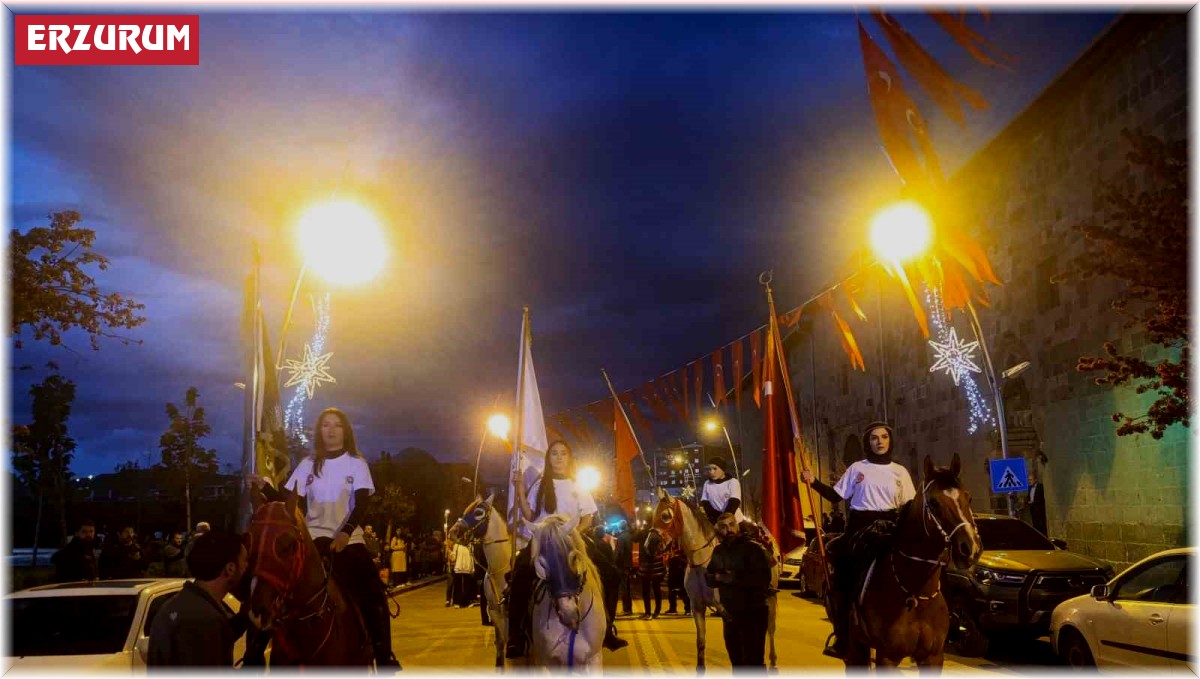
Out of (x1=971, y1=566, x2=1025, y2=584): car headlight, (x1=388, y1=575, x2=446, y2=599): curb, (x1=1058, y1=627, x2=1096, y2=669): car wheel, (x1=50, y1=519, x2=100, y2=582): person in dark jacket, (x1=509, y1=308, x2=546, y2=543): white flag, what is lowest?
(x1=388, y1=575, x2=446, y2=599): curb

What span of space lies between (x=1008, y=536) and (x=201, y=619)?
1330 centimetres

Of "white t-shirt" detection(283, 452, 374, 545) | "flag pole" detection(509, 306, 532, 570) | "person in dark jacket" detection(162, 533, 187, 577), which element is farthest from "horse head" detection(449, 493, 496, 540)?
"person in dark jacket" detection(162, 533, 187, 577)

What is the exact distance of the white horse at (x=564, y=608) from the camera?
7480 millimetres

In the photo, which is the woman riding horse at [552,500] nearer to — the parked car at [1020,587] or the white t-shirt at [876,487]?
the white t-shirt at [876,487]

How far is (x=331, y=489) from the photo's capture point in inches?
291

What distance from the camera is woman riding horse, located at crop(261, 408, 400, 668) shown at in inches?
Result: 278

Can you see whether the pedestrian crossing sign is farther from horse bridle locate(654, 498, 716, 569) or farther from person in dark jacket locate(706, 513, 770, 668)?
person in dark jacket locate(706, 513, 770, 668)

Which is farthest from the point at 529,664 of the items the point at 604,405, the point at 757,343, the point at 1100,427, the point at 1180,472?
the point at 604,405

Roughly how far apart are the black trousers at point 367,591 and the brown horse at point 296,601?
32 centimetres

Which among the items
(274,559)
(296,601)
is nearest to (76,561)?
(296,601)

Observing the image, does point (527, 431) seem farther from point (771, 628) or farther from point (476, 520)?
point (771, 628)

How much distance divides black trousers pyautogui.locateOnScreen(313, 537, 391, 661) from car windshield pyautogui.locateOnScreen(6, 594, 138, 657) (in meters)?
1.94

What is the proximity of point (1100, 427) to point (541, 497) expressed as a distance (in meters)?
18.2

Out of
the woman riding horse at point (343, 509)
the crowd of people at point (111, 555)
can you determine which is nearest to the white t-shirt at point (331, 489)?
the woman riding horse at point (343, 509)
